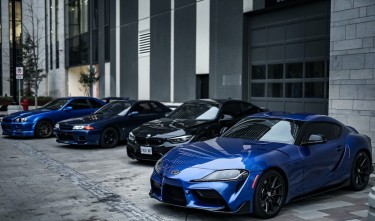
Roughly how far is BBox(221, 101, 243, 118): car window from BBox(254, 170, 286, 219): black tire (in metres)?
4.57

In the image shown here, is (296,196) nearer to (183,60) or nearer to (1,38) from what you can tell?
(183,60)

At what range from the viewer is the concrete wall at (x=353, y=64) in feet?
32.4

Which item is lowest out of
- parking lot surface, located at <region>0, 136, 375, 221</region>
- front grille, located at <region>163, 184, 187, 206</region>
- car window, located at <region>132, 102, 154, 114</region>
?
parking lot surface, located at <region>0, 136, 375, 221</region>

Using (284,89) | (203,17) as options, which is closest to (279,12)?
(284,89)

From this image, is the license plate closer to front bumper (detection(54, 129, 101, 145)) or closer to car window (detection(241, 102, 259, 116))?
car window (detection(241, 102, 259, 116))

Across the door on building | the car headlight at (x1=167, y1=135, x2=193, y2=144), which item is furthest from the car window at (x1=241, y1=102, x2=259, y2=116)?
the door on building

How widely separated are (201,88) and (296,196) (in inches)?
493

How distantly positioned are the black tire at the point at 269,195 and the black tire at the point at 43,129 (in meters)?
10.7

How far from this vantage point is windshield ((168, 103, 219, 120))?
32.5 feet

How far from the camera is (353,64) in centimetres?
1030

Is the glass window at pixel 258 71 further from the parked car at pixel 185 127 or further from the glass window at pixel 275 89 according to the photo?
the parked car at pixel 185 127

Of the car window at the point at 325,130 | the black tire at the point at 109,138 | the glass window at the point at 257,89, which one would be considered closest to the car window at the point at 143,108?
the black tire at the point at 109,138

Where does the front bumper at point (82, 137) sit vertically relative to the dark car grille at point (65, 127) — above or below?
below

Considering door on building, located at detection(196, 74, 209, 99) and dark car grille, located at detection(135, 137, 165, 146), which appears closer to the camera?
dark car grille, located at detection(135, 137, 165, 146)
